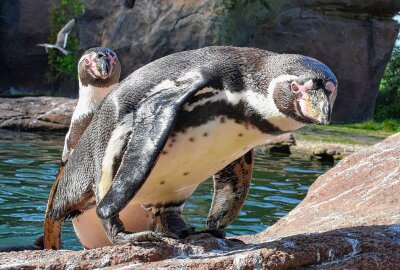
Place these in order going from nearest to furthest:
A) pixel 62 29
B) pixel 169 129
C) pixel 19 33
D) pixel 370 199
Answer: pixel 169 129 < pixel 370 199 < pixel 62 29 < pixel 19 33

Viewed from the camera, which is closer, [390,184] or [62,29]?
[390,184]

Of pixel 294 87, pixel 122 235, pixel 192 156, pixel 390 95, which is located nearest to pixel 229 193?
pixel 192 156

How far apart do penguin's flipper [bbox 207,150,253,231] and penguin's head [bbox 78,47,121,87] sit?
1459 mm

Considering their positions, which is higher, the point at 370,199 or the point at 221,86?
the point at 221,86

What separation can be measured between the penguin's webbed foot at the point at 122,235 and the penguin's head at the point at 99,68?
5.91 feet

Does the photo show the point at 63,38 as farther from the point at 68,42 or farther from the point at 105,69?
the point at 105,69

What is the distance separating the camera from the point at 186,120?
8.25ft

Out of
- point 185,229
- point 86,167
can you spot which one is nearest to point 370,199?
point 185,229

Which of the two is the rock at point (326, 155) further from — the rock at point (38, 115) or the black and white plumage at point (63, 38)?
the black and white plumage at point (63, 38)

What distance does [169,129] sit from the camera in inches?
93.4

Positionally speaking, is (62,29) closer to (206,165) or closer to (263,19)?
(263,19)

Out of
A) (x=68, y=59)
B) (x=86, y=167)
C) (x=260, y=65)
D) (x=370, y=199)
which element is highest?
(x=260, y=65)

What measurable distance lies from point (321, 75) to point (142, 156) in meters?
0.59

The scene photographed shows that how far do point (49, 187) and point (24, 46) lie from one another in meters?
10.2
